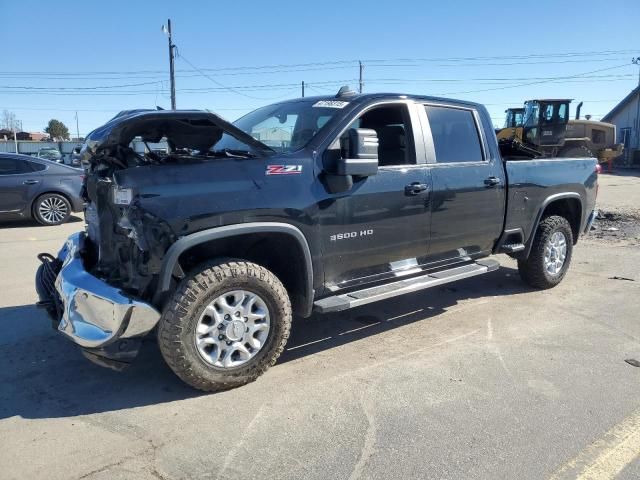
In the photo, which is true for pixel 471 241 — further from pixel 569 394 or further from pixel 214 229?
pixel 214 229

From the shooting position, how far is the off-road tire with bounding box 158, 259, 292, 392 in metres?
3.33

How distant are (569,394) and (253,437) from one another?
6.98 ft

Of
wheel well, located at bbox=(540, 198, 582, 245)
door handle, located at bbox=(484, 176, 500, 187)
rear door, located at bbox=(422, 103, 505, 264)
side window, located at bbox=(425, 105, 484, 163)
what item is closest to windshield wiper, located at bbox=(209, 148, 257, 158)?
rear door, located at bbox=(422, 103, 505, 264)

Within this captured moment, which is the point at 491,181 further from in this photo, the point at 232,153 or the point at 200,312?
the point at 200,312

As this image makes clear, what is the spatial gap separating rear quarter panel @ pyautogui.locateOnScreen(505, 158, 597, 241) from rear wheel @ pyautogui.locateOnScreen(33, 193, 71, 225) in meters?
9.09

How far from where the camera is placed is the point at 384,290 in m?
4.28

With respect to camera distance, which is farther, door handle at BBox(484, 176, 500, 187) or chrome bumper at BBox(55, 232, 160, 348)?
door handle at BBox(484, 176, 500, 187)

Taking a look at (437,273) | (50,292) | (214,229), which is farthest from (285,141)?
(50,292)

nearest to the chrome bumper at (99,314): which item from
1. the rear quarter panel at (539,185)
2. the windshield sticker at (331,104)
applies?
the windshield sticker at (331,104)

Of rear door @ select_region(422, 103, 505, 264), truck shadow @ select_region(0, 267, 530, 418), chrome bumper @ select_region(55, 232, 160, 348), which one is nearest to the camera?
chrome bumper @ select_region(55, 232, 160, 348)

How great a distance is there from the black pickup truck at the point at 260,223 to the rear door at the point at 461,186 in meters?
0.02

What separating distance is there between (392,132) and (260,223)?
5.63 ft

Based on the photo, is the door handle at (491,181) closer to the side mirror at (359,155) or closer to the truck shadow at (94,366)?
the truck shadow at (94,366)

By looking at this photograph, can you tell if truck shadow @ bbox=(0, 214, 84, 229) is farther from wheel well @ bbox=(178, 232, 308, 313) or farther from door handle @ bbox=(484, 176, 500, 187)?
door handle @ bbox=(484, 176, 500, 187)
